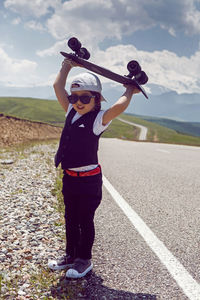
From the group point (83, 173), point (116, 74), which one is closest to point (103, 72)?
point (116, 74)

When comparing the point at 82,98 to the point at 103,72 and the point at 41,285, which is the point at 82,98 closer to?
the point at 103,72

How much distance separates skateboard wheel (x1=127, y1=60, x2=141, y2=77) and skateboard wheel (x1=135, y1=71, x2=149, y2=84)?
4cm

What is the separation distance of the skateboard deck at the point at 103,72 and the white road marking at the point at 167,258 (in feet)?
7.23

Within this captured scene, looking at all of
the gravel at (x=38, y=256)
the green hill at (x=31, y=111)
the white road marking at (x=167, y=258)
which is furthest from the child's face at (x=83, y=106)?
the green hill at (x=31, y=111)

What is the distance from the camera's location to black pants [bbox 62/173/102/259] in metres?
3.30

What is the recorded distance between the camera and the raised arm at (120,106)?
308 centimetres

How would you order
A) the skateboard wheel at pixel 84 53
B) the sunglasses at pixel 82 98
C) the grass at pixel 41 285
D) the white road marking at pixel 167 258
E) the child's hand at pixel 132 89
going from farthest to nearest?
the skateboard wheel at pixel 84 53
the sunglasses at pixel 82 98
the child's hand at pixel 132 89
the white road marking at pixel 167 258
the grass at pixel 41 285

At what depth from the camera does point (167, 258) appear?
3.70m

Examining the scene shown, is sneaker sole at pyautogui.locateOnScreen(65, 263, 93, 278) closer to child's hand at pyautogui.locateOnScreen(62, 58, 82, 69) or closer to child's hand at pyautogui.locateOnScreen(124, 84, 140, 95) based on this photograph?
child's hand at pyautogui.locateOnScreen(124, 84, 140, 95)

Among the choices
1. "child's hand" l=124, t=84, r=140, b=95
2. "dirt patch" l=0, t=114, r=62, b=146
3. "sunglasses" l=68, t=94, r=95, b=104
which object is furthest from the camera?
"dirt patch" l=0, t=114, r=62, b=146

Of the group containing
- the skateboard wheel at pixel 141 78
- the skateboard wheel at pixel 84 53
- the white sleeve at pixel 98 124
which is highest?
the skateboard wheel at pixel 84 53

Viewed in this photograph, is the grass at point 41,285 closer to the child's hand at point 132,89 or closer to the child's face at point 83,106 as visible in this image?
the child's face at point 83,106

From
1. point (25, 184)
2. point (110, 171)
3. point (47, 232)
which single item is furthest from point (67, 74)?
point (110, 171)

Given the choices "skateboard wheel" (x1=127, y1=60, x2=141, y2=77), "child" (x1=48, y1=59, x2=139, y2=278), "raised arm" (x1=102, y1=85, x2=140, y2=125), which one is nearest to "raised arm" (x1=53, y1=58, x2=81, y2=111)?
"child" (x1=48, y1=59, x2=139, y2=278)
